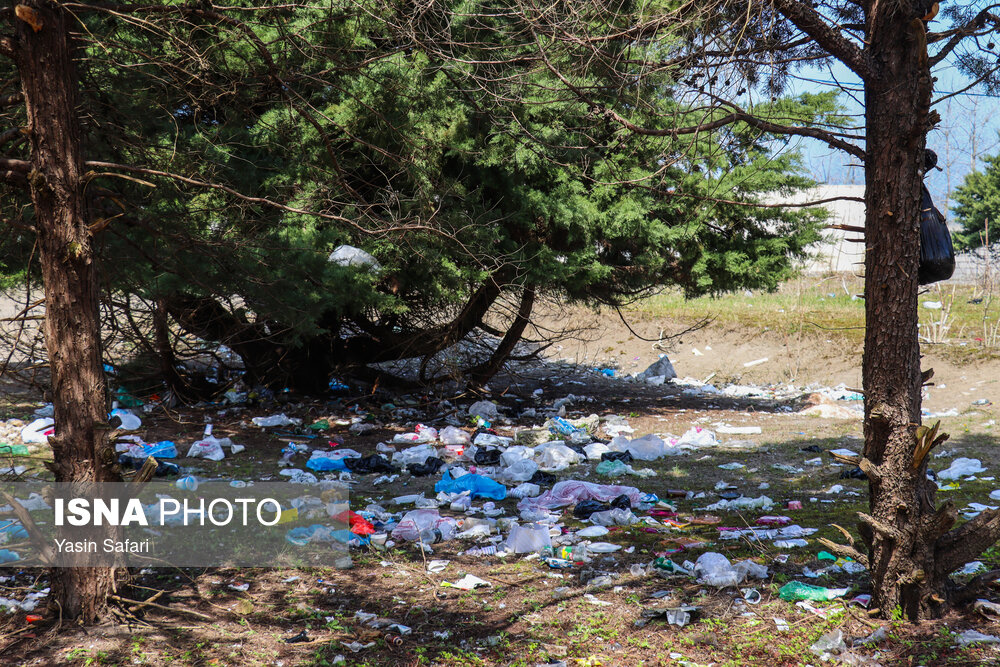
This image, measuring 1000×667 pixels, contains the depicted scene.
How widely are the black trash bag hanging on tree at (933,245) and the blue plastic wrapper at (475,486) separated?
3075 mm

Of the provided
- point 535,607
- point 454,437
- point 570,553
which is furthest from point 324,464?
point 535,607

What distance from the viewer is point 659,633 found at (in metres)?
3.26

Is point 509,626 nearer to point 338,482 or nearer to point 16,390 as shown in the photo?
point 338,482

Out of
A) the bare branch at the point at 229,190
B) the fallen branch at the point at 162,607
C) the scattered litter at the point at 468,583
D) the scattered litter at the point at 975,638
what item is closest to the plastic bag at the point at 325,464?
the scattered litter at the point at 468,583

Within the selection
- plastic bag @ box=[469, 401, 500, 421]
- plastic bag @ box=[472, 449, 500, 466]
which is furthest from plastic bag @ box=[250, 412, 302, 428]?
plastic bag @ box=[472, 449, 500, 466]

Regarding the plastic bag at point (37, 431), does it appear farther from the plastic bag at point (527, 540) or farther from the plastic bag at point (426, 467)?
the plastic bag at point (527, 540)

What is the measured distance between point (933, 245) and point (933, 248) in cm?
1

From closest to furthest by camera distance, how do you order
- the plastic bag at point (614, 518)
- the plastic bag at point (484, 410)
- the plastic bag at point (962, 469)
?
1. the plastic bag at point (614, 518)
2. the plastic bag at point (962, 469)
3. the plastic bag at point (484, 410)

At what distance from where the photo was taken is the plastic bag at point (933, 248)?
3.40m

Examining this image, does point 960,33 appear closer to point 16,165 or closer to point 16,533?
point 16,165

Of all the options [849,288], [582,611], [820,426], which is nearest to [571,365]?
[820,426]

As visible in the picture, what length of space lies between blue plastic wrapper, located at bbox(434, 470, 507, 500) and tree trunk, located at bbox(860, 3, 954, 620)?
8.95 ft

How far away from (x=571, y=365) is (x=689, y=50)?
1050 centimetres

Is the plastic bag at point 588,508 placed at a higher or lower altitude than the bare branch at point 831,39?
lower
